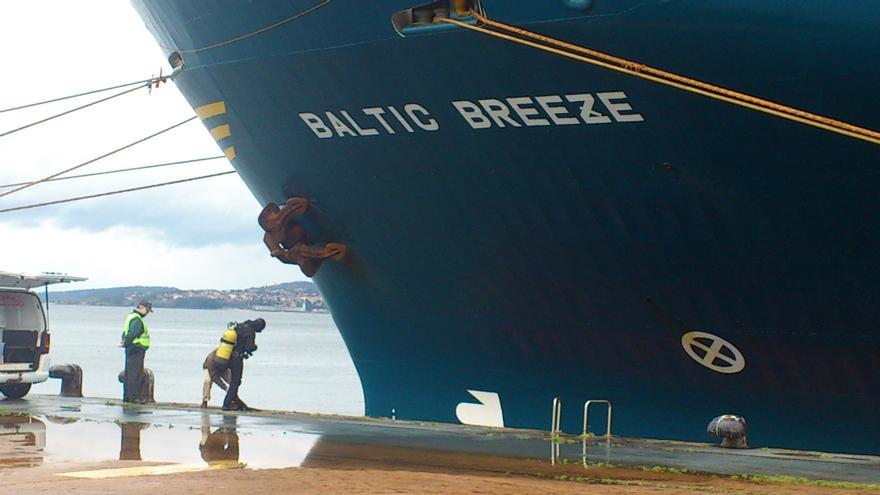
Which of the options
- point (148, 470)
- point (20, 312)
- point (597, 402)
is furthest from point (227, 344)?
point (148, 470)

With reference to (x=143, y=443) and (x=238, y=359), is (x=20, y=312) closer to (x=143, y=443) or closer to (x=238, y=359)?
(x=238, y=359)

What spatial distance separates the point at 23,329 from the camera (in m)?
17.9

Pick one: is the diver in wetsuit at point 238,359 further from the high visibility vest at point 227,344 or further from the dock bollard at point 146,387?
the dock bollard at point 146,387

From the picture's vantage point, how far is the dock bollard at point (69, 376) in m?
18.5

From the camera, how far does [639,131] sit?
38.5ft

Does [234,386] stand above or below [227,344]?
below

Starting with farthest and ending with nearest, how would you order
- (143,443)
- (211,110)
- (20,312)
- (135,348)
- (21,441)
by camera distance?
(20,312) < (135,348) < (211,110) < (143,443) < (21,441)

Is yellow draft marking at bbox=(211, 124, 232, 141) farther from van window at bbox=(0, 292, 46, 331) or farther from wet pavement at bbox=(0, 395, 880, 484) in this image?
van window at bbox=(0, 292, 46, 331)

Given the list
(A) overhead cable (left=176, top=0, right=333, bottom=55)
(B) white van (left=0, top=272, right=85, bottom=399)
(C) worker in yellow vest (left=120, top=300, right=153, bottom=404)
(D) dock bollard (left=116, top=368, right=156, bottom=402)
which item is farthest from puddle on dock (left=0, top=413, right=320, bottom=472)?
(A) overhead cable (left=176, top=0, right=333, bottom=55)

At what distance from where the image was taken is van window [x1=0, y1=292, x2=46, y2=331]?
18.0 meters

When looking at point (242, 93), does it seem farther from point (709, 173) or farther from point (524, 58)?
point (709, 173)

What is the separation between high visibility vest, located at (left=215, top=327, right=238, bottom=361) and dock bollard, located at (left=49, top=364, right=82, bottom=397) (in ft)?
10.3

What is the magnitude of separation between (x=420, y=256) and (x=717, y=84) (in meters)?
4.40

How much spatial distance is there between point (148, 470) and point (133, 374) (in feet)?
23.3
